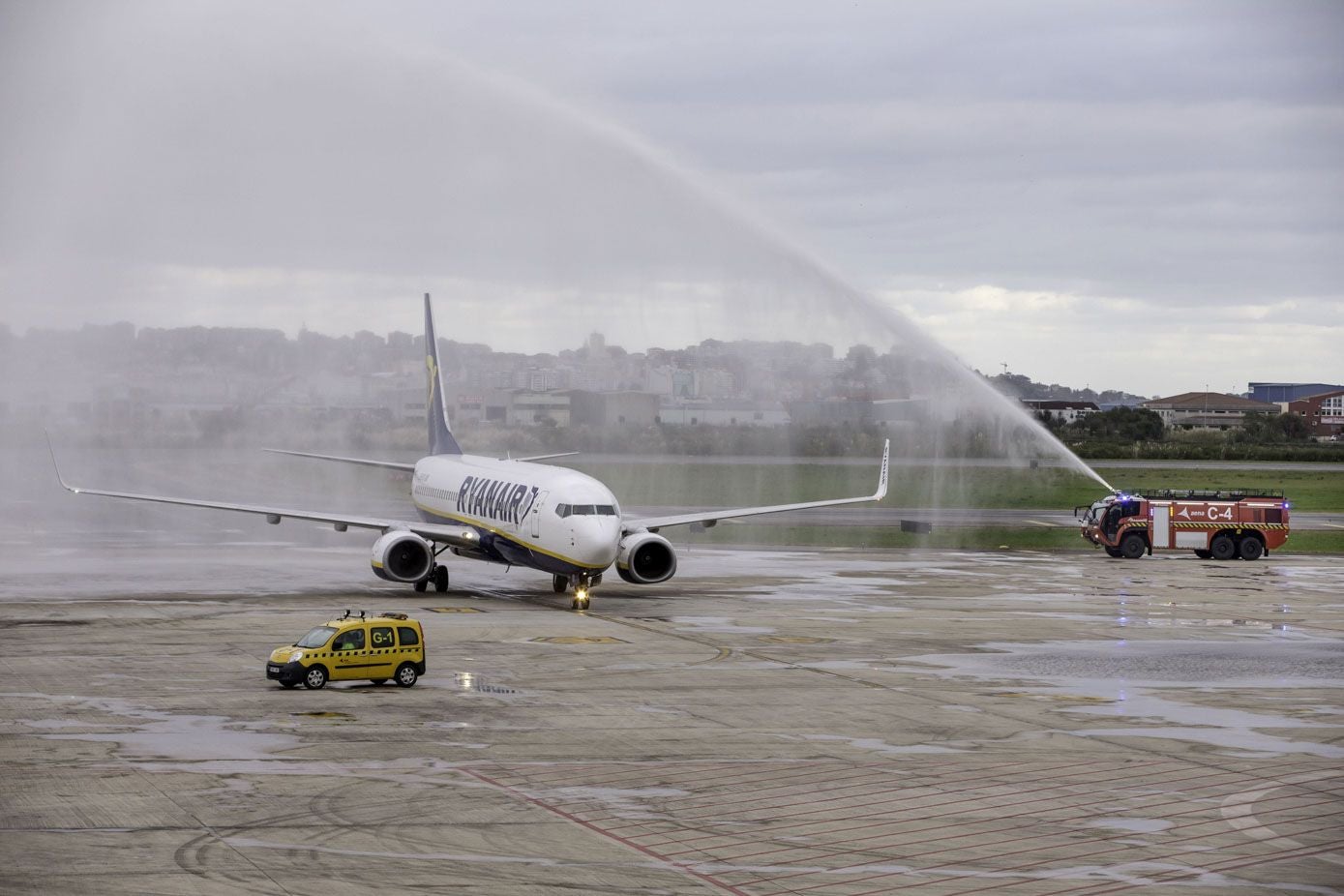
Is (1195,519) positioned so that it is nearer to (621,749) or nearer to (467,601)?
(467,601)

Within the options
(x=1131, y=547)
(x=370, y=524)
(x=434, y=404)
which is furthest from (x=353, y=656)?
(x=1131, y=547)

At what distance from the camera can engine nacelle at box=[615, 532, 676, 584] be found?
176 ft

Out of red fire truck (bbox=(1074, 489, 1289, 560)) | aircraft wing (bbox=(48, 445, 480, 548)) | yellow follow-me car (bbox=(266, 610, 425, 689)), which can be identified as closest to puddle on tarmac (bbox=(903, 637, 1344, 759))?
yellow follow-me car (bbox=(266, 610, 425, 689))

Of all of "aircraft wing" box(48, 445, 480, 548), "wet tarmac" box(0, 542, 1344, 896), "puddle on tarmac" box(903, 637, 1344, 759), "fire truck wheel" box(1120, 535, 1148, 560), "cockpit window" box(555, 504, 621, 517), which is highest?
"cockpit window" box(555, 504, 621, 517)

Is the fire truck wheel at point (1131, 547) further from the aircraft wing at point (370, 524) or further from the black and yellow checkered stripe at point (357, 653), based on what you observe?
the black and yellow checkered stripe at point (357, 653)

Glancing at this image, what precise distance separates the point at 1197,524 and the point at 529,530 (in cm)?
3752

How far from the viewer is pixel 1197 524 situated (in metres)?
74.1

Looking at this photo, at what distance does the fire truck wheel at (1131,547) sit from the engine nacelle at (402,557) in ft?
121

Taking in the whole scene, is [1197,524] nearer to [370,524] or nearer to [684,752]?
[370,524]

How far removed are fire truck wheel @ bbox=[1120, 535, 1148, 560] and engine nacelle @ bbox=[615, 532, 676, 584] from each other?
3034cm

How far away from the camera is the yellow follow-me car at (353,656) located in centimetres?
3403

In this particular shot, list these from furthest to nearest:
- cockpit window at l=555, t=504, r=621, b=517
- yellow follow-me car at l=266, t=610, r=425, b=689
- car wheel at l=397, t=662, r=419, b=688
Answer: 1. cockpit window at l=555, t=504, r=621, b=517
2. car wheel at l=397, t=662, r=419, b=688
3. yellow follow-me car at l=266, t=610, r=425, b=689

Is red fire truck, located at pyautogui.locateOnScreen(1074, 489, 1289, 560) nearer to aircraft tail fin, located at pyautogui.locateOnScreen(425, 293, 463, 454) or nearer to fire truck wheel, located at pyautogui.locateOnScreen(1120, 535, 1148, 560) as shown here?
fire truck wheel, located at pyautogui.locateOnScreen(1120, 535, 1148, 560)

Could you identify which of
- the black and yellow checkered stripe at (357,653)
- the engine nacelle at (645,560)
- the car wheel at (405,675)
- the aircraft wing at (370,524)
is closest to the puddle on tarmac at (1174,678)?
the car wheel at (405,675)
